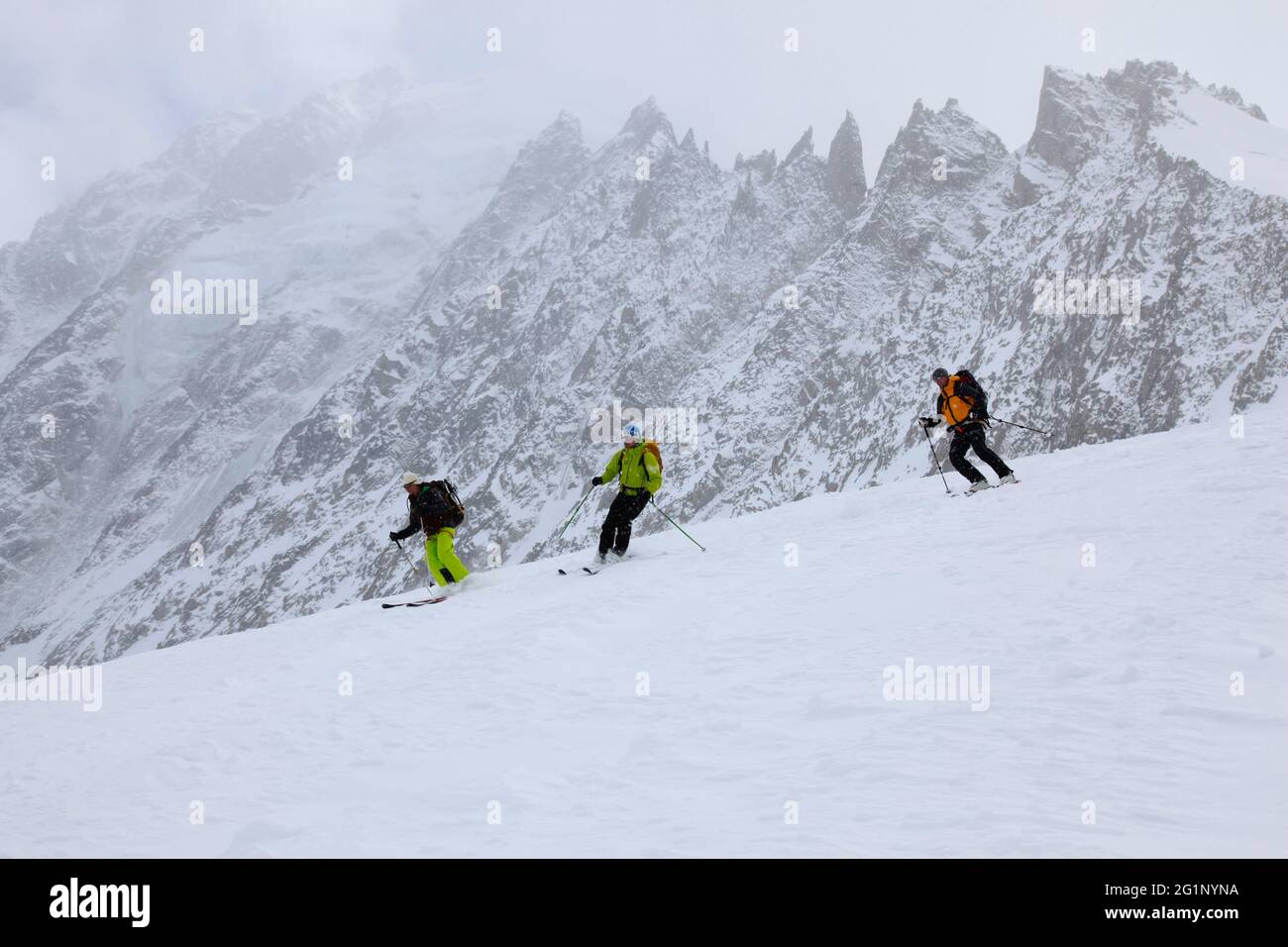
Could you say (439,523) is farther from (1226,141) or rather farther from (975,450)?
(1226,141)

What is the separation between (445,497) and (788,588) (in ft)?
21.5

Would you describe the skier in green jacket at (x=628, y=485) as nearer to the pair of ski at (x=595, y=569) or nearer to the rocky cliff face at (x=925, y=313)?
the pair of ski at (x=595, y=569)

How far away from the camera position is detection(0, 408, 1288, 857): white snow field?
4.31 meters

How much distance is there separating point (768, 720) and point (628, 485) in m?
8.76

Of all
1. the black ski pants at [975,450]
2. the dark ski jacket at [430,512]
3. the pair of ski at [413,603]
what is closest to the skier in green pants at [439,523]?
the dark ski jacket at [430,512]

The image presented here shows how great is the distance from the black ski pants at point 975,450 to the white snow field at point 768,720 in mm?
3503

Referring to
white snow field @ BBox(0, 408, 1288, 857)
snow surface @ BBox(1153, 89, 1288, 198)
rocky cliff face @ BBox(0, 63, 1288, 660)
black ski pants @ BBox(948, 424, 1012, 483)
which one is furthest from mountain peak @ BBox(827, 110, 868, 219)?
white snow field @ BBox(0, 408, 1288, 857)

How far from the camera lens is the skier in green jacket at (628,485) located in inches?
559

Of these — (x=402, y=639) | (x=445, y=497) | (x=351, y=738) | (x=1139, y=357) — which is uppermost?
(x=1139, y=357)

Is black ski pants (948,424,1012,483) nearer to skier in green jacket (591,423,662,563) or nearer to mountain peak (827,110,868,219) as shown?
skier in green jacket (591,423,662,563)

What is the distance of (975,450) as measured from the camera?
1511cm

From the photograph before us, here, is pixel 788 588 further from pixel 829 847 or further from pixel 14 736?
pixel 14 736
